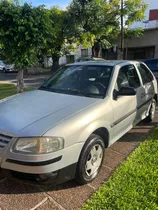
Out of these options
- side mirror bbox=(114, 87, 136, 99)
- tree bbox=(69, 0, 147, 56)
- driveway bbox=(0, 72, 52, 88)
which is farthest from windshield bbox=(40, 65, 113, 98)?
tree bbox=(69, 0, 147, 56)

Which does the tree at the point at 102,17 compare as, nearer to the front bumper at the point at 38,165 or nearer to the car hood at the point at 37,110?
the car hood at the point at 37,110

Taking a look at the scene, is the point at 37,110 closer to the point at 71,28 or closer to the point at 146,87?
the point at 146,87

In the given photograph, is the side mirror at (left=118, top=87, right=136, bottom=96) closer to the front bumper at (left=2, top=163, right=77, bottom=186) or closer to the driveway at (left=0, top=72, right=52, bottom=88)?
the front bumper at (left=2, top=163, right=77, bottom=186)

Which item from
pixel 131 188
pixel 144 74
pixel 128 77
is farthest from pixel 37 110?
pixel 144 74

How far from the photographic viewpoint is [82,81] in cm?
351

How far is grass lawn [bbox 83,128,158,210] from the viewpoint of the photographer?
2.32 m

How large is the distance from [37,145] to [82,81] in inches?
63.8

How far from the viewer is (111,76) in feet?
11.1

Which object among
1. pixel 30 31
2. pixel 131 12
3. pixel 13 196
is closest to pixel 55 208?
pixel 13 196

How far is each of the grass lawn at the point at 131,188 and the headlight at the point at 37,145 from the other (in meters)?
0.78

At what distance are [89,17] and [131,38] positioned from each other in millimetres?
7081

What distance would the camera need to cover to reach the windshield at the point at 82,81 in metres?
3.27

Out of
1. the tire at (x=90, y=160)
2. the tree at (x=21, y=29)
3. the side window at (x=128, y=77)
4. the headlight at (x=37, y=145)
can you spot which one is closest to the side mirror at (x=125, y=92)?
the side window at (x=128, y=77)

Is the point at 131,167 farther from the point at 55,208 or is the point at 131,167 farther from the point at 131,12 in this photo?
the point at 131,12
